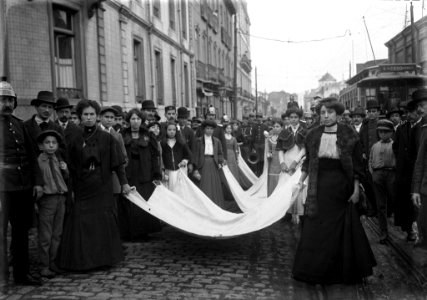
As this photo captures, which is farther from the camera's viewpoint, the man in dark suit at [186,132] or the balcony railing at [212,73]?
the balcony railing at [212,73]

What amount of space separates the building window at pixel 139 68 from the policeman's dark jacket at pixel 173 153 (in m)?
9.76

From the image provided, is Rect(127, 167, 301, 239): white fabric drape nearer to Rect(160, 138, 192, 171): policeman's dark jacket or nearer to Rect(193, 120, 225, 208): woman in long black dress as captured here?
Rect(160, 138, 192, 171): policeman's dark jacket

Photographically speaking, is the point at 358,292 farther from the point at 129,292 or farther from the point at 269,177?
the point at 269,177

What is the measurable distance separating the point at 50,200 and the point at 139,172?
2.10 metres

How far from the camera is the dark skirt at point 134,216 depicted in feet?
24.2

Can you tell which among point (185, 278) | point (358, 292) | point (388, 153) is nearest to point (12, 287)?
point (185, 278)

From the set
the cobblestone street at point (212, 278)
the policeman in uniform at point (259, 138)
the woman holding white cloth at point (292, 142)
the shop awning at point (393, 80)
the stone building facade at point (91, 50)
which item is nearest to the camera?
the cobblestone street at point (212, 278)

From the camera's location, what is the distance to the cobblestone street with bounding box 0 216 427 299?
495cm

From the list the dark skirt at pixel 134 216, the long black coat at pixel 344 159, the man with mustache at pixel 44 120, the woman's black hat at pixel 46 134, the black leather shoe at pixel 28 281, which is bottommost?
the black leather shoe at pixel 28 281

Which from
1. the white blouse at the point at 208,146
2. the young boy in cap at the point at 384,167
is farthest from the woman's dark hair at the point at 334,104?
the white blouse at the point at 208,146

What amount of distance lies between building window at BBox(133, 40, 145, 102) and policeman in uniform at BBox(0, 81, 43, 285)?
12581mm

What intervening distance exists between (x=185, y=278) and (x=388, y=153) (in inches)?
153

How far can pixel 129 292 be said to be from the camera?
16.5 ft

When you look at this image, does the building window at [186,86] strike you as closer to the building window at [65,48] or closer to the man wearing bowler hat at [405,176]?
the building window at [65,48]
